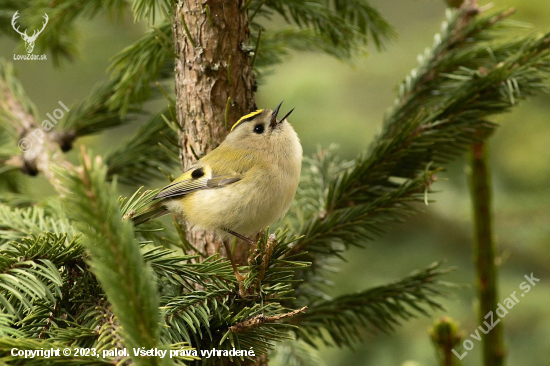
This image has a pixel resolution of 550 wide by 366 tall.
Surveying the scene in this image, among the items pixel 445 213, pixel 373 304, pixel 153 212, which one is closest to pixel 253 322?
pixel 373 304

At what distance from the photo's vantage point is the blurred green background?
2566 millimetres

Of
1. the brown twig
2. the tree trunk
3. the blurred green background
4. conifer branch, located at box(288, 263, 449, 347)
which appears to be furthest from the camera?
the blurred green background

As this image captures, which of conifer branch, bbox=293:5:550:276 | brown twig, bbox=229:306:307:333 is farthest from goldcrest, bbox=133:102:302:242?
brown twig, bbox=229:306:307:333

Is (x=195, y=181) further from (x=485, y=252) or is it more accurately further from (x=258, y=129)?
(x=485, y=252)

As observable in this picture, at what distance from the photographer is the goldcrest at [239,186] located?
1.35 metres

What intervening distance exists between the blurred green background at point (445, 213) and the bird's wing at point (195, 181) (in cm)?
110

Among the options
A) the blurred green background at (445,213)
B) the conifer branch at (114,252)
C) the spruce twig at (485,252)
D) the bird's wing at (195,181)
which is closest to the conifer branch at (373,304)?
the spruce twig at (485,252)

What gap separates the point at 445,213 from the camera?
116 inches

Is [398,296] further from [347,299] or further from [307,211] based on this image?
[307,211]

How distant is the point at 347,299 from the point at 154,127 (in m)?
0.88

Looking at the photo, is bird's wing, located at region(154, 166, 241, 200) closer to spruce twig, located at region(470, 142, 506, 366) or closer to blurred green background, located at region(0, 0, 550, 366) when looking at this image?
spruce twig, located at region(470, 142, 506, 366)

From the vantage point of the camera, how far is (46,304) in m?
0.87

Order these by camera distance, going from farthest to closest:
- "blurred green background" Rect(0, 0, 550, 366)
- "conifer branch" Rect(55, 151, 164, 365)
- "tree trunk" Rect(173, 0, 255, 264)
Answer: "blurred green background" Rect(0, 0, 550, 366)
"tree trunk" Rect(173, 0, 255, 264)
"conifer branch" Rect(55, 151, 164, 365)

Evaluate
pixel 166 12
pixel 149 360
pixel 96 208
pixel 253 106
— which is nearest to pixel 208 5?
pixel 166 12
